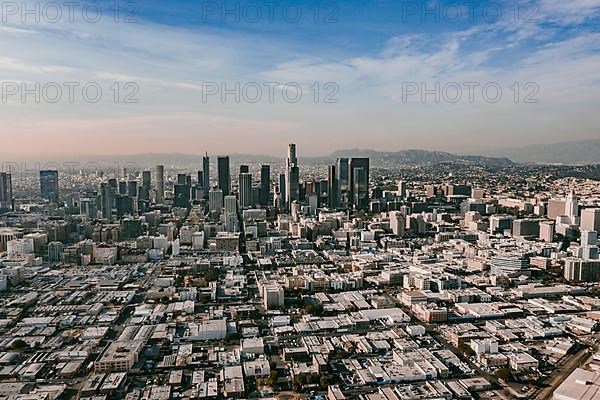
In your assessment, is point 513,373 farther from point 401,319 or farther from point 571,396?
point 401,319

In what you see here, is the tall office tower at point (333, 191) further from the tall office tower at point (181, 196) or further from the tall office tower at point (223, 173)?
the tall office tower at point (181, 196)

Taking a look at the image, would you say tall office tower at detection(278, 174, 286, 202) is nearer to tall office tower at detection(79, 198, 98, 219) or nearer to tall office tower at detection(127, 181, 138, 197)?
tall office tower at detection(127, 181, 138, 197)

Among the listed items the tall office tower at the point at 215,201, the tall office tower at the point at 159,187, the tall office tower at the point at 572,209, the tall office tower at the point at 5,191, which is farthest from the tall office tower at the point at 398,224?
the tall office tower at the point at 5,191

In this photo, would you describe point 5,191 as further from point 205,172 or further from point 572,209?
point 572,209

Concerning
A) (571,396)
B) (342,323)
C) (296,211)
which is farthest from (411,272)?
(296,211)

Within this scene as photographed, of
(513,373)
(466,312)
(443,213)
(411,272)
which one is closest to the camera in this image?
(513,373)

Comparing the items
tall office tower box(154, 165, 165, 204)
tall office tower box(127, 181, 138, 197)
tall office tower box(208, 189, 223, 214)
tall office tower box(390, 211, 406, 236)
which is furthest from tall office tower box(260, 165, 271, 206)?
tall office tower box(390, 211, 406, 236)
